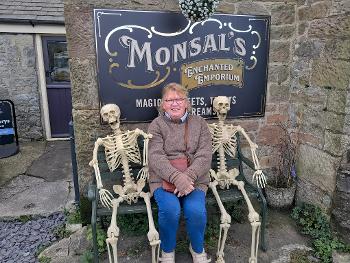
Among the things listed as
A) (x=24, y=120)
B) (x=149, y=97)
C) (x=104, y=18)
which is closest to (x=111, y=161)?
(x=149, y=97)

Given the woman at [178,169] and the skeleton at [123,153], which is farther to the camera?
the skeleton at [123,153]

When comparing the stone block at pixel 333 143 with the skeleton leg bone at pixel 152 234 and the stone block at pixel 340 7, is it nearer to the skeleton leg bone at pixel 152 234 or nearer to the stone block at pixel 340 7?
the stone block at pixel 340 7

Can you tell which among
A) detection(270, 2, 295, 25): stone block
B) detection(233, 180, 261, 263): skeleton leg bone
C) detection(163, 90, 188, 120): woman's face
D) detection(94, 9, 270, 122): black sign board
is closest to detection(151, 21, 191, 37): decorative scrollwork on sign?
detection(94, 9, 270, 122): black sign board

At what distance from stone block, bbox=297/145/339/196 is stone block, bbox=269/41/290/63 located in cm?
104

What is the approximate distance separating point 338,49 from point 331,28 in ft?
0.74

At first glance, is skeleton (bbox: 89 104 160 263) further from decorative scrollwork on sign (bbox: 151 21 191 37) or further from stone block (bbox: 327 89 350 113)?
stone block (bbox: 327 89 350 113)

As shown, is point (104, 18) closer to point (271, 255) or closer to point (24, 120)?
point (271, 255)

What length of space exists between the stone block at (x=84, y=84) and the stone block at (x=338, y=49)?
233 centimetres

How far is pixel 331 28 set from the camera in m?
3.04

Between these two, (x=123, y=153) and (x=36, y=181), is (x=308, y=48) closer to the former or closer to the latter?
(x=123, y=153)

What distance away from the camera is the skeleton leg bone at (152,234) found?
2506mm

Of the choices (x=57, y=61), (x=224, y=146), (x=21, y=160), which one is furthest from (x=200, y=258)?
(x=57, y=61)

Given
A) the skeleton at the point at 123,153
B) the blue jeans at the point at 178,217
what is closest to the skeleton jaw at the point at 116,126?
the skeleton at the point at 123,153

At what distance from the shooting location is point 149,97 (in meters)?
3.31
